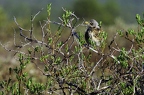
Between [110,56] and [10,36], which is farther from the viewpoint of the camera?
[10,36]

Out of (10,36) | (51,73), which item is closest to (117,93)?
(51,73)

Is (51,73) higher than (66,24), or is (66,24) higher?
(66,24)

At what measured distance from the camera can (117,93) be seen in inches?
175

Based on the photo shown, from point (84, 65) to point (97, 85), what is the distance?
9.5 inches

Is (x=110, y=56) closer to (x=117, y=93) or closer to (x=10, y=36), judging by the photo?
(x=117, y=93)

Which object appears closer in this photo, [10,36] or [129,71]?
[129,71]

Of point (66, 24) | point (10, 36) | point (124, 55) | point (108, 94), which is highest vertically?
point (10, 36)

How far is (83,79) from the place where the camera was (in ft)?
14.7

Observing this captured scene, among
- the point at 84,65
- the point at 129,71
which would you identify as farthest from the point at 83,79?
the point at 129,71

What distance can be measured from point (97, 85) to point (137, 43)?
56 centimetres

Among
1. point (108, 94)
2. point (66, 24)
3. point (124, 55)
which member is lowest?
point (108, 94)

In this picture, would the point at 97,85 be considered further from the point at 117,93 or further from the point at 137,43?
the point at 137,43

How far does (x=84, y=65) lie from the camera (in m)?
4.56

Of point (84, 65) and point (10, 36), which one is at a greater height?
point (10, 36)
